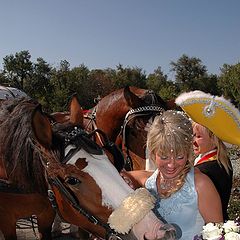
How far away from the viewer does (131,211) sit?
2051 millimetres

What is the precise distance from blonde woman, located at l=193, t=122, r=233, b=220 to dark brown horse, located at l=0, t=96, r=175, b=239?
0.70 metres

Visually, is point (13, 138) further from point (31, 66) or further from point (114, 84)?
point (114, 84)

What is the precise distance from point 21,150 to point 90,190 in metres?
0.59

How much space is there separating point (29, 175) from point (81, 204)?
534mm

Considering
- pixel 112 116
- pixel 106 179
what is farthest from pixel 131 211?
pixel 112 116

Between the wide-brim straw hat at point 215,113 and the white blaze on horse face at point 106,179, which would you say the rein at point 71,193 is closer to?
the white blaze on horse face at point 106,179

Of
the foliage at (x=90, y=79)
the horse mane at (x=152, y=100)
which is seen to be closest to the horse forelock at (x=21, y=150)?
the horse mane at (x=152, y=100)

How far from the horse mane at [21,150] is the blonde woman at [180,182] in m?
0.78

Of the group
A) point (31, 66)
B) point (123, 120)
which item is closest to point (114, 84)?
point (31, 66)

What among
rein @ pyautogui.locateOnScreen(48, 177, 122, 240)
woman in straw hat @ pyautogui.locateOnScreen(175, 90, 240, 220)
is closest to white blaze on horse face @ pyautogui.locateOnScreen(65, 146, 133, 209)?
rein @ pyautogui.locateOnScreen(48, 177, 122, 240)

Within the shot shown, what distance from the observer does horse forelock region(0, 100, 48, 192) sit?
8.30 feet

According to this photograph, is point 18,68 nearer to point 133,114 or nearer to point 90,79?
point 90,79

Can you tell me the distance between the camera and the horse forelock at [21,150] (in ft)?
8.30

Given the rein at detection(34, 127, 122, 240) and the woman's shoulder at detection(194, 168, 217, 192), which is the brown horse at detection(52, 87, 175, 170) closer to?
the rein at detection(34, 127, 122, 240)
